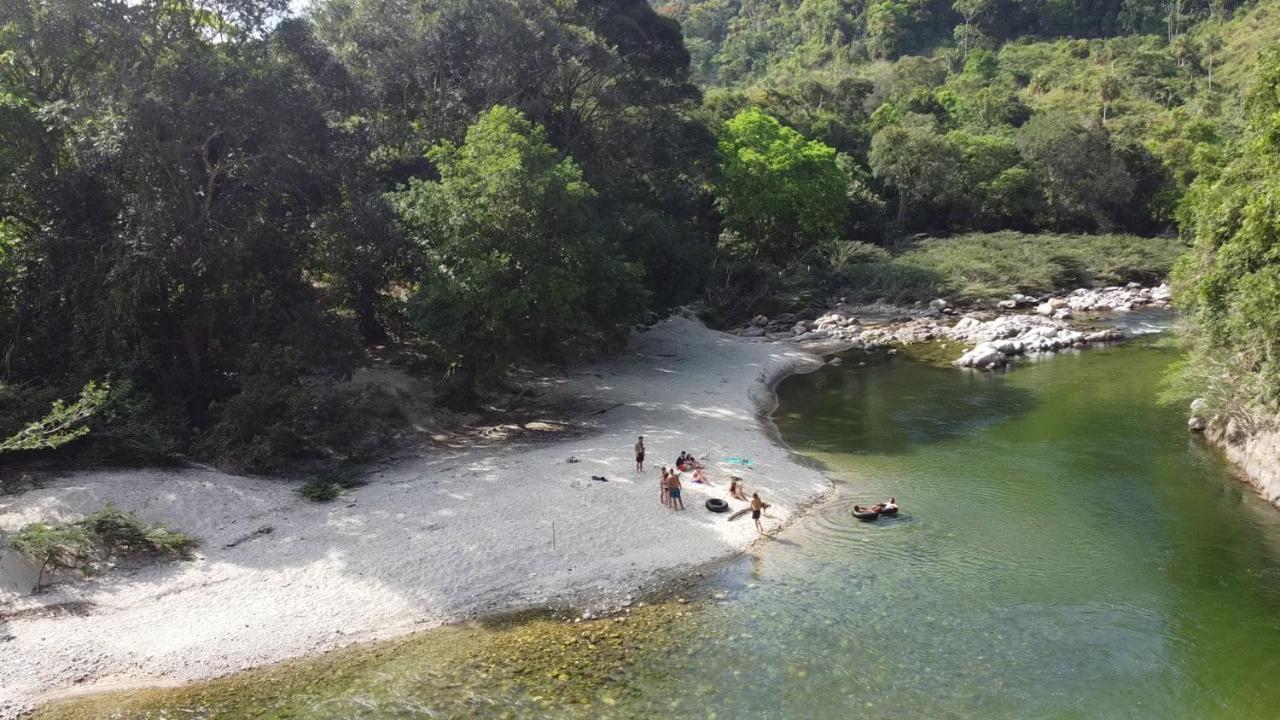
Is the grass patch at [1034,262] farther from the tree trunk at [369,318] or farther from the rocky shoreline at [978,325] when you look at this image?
the tree trunk at [369,318]

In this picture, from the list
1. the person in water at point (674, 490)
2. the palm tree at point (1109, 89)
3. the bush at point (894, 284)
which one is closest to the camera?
the person in water at point (674, 490)

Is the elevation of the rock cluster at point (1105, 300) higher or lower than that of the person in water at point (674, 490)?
higher

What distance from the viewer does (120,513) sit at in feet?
57.8

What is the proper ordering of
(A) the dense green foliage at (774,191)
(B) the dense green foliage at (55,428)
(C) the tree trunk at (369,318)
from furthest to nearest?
1. (A) the dense green foliage at (774,191)
2. (C) the tree trunk at (369,318)
3. (B) the dense green foliage at (55,428)

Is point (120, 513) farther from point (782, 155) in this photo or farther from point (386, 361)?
point (782, 155)

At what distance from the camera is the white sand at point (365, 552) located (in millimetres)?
14789

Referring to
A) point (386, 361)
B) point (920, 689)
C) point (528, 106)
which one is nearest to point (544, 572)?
point (920, 689)

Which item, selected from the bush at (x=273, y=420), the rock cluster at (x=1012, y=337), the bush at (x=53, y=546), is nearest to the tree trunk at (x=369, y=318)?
the bush at (x=273, y=420)

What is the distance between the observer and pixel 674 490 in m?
20.7

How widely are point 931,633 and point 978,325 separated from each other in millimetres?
34016

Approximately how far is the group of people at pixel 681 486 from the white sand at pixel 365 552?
0.32 m

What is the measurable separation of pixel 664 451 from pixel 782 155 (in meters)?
35.5

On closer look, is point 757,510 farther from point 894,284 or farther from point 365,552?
point 894,284

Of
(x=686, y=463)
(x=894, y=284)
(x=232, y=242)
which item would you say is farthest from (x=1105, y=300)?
(x=232, y=242)
